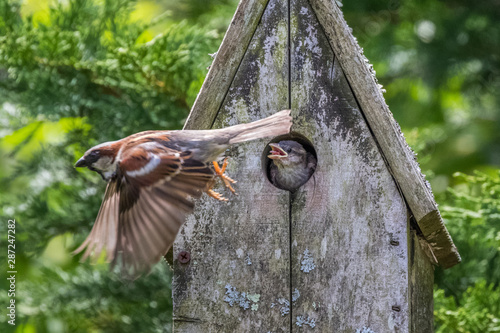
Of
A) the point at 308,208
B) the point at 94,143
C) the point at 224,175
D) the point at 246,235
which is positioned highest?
the point at 94,143

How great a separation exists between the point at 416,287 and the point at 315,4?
1.20m

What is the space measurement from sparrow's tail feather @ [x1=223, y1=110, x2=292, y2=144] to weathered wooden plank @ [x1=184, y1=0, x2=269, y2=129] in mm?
258

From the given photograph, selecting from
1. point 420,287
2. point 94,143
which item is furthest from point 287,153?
point 94,143

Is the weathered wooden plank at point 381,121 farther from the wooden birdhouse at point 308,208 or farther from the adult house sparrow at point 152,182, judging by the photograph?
the adult house sparrow at point 152,182

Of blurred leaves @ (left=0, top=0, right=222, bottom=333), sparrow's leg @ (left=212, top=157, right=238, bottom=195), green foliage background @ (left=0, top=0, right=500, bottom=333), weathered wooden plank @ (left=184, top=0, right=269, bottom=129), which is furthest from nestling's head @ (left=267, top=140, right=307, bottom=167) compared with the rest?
blurred leaves @ (left=0, top=0, right=222, bottom=333)

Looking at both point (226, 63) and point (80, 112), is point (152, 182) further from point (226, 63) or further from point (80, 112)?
point (80, 112)

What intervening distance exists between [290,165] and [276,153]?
3.4 inches

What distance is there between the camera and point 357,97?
268 cm

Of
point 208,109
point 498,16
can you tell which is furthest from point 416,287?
point 498,16

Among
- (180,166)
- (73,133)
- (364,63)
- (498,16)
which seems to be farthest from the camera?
(498,16)

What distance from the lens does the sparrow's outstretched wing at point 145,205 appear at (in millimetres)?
2148

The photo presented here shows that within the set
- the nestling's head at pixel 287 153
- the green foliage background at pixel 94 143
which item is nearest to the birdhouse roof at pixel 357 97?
the nestling's head at pixel 287 153

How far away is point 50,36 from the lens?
4.04m

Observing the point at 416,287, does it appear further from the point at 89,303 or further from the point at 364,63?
the point at 89,303
